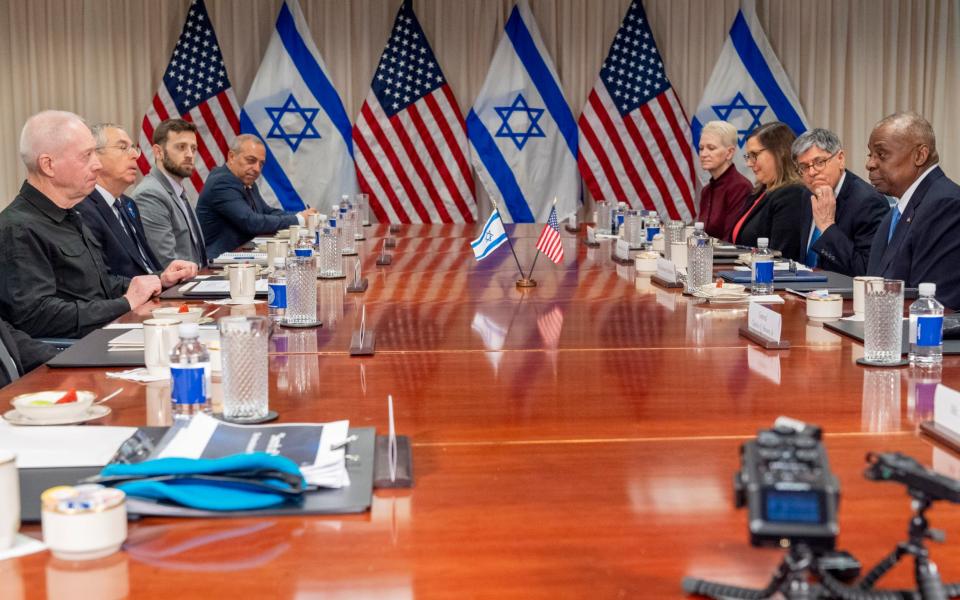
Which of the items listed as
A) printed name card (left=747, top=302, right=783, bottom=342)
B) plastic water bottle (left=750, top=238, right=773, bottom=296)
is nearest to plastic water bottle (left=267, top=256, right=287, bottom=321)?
printed name card (left=747, top=302, right=783, bottom=342)

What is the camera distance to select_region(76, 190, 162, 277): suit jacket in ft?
15.9

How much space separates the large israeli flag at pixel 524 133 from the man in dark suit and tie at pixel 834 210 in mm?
3478

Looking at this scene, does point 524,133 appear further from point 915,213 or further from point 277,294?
point 277,294

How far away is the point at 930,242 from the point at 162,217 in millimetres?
3658

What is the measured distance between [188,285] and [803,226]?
2.95m

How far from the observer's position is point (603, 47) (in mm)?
8938

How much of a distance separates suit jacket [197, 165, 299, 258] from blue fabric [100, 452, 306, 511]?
5.46 meters

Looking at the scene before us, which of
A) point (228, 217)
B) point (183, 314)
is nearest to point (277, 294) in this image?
point (183, 314)

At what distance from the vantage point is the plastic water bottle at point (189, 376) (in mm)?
2076

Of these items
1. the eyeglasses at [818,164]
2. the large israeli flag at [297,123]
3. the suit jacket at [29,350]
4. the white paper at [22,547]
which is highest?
the large israeli flag at [297,123]

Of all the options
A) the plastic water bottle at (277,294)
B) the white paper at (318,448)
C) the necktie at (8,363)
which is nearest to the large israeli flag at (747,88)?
the plastic water bottle at (277,294)

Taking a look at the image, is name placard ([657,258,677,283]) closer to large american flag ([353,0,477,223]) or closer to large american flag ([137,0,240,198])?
large american flag ([353,0,477,223])

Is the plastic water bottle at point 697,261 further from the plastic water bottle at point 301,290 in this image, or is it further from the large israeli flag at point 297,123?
the large israeli flag at point 297,123

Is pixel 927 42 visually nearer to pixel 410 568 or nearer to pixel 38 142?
pixel 38 142
